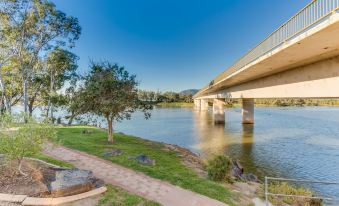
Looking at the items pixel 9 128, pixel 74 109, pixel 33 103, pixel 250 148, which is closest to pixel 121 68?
pixel 74 109

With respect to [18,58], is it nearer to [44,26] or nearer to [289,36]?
[44,26]

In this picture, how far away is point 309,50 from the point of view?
10.2m

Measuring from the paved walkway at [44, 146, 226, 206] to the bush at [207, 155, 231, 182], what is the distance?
208 cm

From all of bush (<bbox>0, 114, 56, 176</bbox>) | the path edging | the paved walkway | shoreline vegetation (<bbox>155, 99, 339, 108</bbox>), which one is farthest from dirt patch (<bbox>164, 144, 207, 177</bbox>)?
shoreline vegetation (<bbox>155, 99, 339, 108</bbox>)

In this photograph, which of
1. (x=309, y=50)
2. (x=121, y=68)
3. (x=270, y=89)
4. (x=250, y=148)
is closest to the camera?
(x=309, y=50)

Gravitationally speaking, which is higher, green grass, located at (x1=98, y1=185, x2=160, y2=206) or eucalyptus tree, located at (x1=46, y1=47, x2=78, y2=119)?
eucalyptus tree, located at (x1=46, y1=47, x2=78, y2=119)

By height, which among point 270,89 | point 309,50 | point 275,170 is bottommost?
point 275,170

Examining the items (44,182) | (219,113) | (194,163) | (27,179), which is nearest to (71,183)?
(44,182)

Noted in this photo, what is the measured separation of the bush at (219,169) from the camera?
928 centimetres

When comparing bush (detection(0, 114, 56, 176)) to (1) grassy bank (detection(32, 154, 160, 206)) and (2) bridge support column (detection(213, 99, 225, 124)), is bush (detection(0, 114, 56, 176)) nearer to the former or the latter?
(1) grassy bank (detection(32, 154, 160, 206))

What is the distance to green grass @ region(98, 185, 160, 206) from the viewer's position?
6430mm

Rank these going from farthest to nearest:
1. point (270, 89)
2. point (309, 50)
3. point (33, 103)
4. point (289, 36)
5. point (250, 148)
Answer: point (33, 103), point (250, 148), point (270, 89), point (289, 36), point (309, 50)

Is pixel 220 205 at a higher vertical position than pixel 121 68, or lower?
lower

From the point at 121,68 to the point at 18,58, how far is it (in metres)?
20.1
